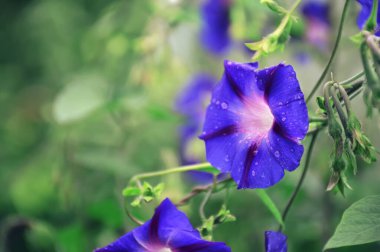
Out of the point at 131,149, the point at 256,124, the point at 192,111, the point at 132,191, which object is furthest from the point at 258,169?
the point at 192,111

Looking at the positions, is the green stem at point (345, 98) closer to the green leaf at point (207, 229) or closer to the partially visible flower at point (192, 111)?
the green leaf at point (207, 229)

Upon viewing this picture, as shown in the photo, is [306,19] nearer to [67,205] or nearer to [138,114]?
[138,114]

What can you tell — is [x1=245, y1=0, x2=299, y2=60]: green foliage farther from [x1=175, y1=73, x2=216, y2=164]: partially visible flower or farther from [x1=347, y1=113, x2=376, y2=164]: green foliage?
[x1=175, y1=73, x2=216, y2=164]: partially visible flower

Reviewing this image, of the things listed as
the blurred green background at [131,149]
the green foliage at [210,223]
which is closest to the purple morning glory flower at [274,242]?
the green foliage at [210,223]

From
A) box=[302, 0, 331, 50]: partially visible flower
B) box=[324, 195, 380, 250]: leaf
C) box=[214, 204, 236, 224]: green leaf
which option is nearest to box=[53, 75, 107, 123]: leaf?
box=[302, 0, 331, 50]: partially visible flower

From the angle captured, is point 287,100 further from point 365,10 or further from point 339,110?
point 365,10

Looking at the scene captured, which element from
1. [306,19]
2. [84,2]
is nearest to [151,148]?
[306,19]
